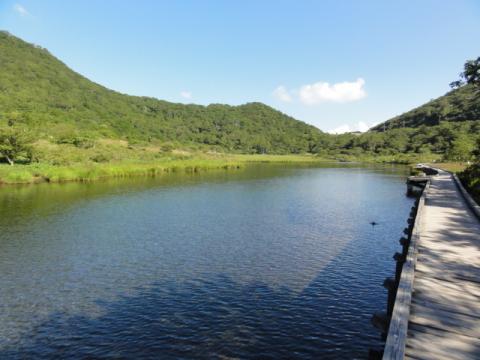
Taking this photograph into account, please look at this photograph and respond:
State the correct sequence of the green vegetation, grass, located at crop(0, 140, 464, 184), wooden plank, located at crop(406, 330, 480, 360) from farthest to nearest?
the green vegetation → grass, located at crop(0, 140, 464, 184) → wooden plank, located at crop(406, 330, 480, 360)

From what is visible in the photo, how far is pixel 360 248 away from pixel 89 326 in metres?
18.5

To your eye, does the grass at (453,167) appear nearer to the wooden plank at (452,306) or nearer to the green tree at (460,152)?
the green tree at (460,152)

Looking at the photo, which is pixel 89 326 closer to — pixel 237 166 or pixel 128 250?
pixel 128 250

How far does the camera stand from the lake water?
42.6 feet

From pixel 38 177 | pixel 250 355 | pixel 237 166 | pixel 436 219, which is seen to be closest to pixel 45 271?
pixel 250 355

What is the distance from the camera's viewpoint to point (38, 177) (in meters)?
61.5

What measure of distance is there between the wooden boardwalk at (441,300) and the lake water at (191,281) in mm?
3619

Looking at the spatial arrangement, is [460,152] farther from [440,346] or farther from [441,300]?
[440,346]

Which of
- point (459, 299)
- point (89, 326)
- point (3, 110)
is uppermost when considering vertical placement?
point (3, 110)

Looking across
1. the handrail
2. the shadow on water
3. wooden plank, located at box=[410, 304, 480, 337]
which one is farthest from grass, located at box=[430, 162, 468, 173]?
wooden plank, located at box=[410, 304, 480, 337]

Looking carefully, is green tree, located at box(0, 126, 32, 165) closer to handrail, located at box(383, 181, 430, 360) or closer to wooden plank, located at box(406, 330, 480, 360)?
handrail, located at box(383, 181, 430, 360)

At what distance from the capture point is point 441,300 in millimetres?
9539

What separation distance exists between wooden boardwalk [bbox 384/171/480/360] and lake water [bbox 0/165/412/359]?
362cm

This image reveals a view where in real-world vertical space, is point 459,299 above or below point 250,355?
above
